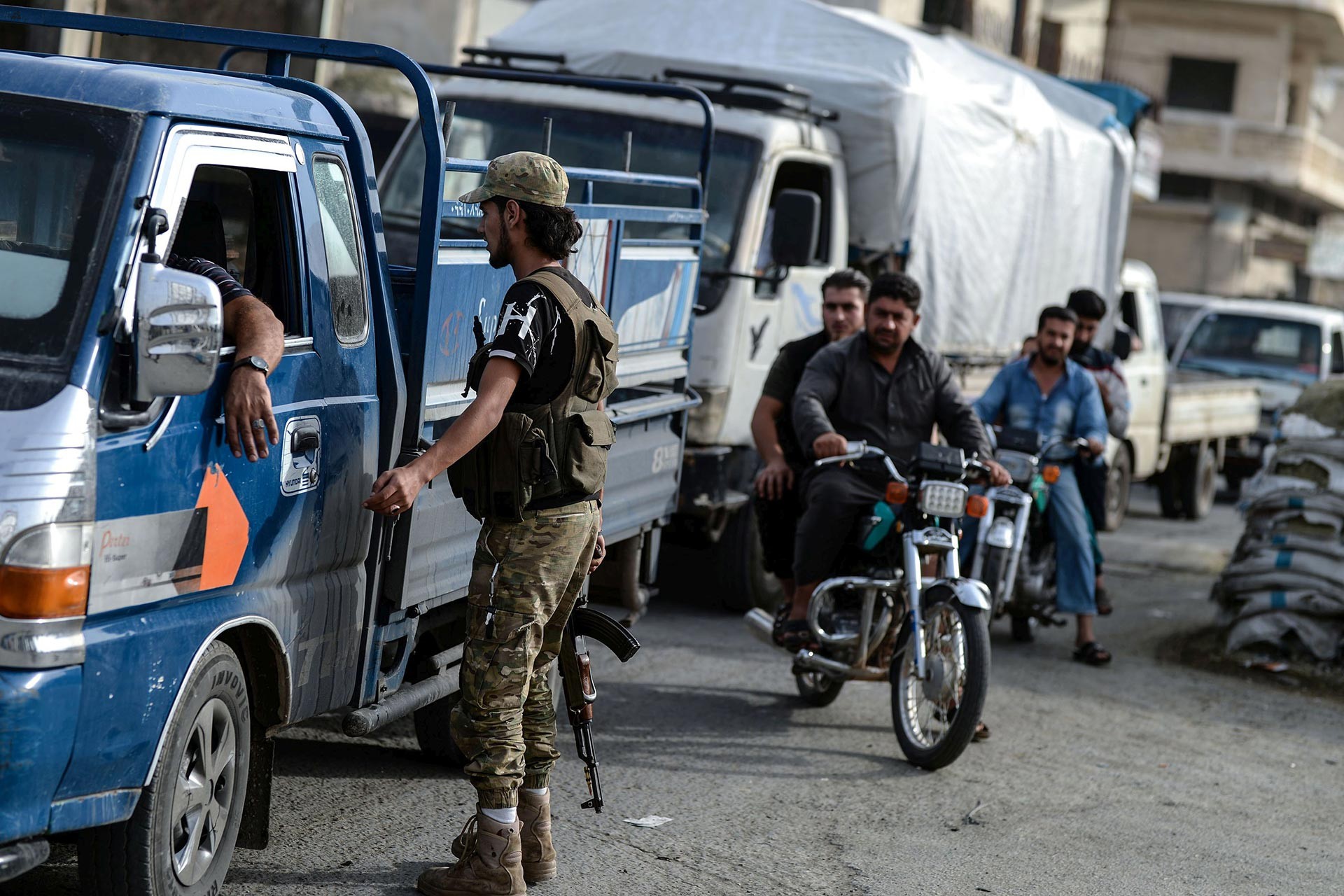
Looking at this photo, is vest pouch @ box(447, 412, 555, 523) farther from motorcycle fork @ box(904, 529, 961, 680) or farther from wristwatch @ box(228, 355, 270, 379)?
motorcycle fork @ box(904, 529, 961, 680)

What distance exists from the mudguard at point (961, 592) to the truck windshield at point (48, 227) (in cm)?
367

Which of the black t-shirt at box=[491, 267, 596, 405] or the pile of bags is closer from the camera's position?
the black t-shirt at box=[491, 267, 596, 405]

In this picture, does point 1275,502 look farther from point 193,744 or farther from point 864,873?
point 193,744

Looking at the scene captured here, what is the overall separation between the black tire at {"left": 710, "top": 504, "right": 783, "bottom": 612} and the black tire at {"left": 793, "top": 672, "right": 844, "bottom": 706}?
1.98 m

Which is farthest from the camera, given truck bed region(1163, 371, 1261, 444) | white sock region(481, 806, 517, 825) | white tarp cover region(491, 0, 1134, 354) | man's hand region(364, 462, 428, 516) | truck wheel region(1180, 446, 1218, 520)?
truck wheel region(1180, 446, 1218, 520)

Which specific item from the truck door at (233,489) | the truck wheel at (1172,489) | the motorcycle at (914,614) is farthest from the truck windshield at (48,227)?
the truck wheel at (1172,489)

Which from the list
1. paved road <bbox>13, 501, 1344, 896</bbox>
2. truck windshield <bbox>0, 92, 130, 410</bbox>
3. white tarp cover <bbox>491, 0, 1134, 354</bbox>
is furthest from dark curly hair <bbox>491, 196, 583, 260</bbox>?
white tarp cover <bbox>491, 0, 1134, 354</bbox>

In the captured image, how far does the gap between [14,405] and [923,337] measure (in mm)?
8328

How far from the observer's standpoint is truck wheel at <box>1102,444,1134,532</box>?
1438 centimetres

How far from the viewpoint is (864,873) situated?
17.1 feet

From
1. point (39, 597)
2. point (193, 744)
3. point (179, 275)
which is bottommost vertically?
point (193, 744)

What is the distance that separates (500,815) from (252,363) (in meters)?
1.37

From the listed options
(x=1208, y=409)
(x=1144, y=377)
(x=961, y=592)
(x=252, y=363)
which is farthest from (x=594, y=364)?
(x=1208, y=409)

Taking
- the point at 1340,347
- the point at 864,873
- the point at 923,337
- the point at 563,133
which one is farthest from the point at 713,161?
the point at 1340,347
